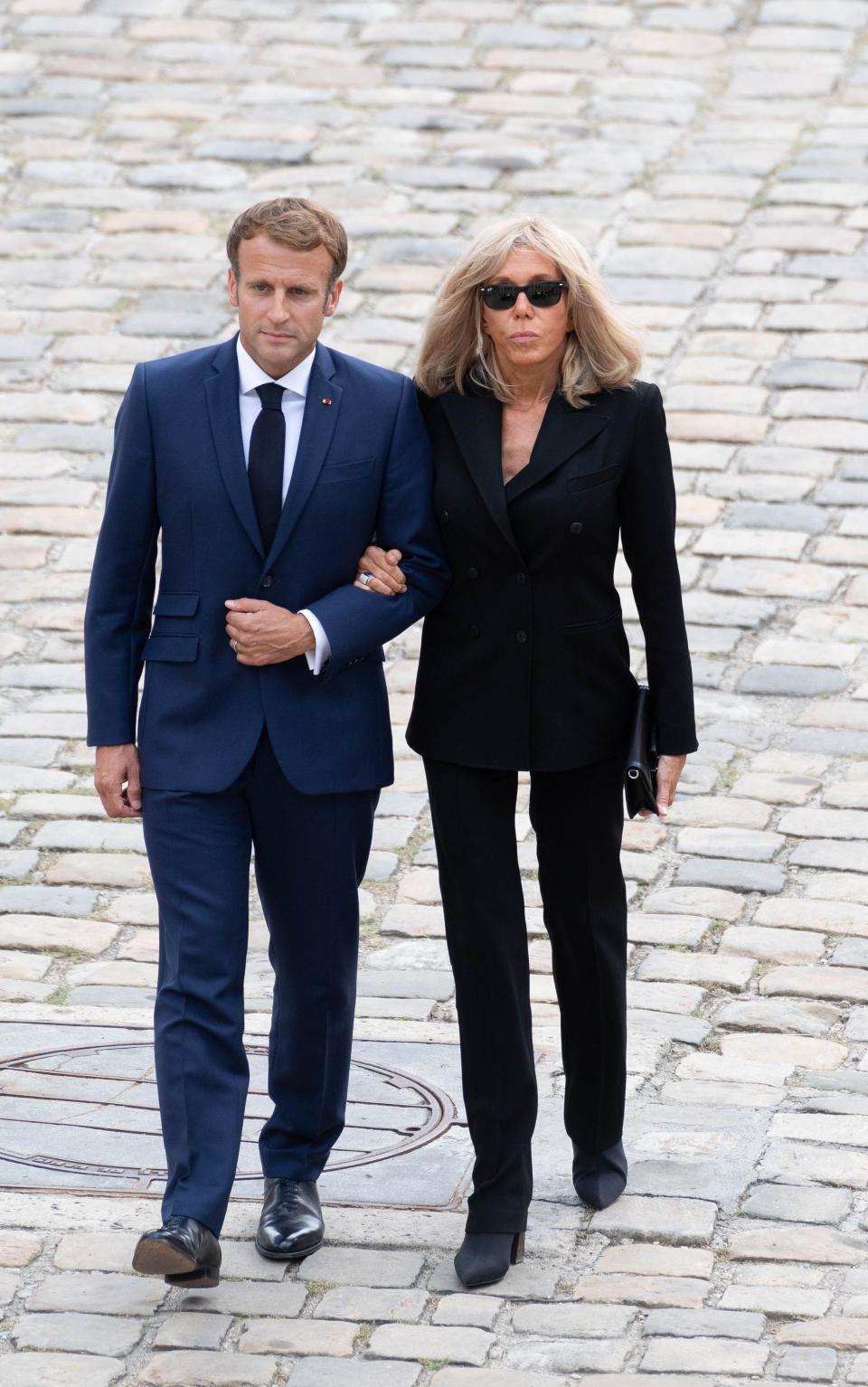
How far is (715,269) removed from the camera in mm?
9625

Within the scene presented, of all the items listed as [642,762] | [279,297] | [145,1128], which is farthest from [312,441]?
[145,1128]

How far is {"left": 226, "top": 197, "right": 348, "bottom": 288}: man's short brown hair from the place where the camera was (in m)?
4.05

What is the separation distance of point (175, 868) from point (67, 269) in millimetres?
6229

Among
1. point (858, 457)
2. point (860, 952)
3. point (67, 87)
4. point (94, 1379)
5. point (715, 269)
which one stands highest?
point (67, 87)

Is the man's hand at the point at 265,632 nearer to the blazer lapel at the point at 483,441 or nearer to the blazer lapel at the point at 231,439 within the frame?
the blazer lapel at the point at 231,439

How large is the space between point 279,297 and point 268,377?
169 mm

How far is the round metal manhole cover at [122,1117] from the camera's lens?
4.62 meters

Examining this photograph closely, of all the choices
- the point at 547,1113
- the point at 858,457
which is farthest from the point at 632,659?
the point at 547,1113

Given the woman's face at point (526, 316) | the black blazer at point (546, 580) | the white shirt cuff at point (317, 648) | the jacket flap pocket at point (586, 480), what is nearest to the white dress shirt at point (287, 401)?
the white shirt cuff at point (317, 648)

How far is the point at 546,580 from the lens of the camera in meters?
4.22

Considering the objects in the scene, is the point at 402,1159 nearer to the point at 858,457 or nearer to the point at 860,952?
the point at 860,952

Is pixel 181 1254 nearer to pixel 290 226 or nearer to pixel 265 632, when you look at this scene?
pixel 265 632

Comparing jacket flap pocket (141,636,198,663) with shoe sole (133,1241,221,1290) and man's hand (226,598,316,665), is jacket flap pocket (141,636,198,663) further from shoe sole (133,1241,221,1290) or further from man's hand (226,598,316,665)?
shoe sole (133,1241,221,1290)

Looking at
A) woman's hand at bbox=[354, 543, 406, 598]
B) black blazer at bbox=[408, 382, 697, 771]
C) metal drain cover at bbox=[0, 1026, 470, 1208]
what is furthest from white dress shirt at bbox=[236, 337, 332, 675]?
metal drain cover at bbox=[0, 1026, 470, 1208]
